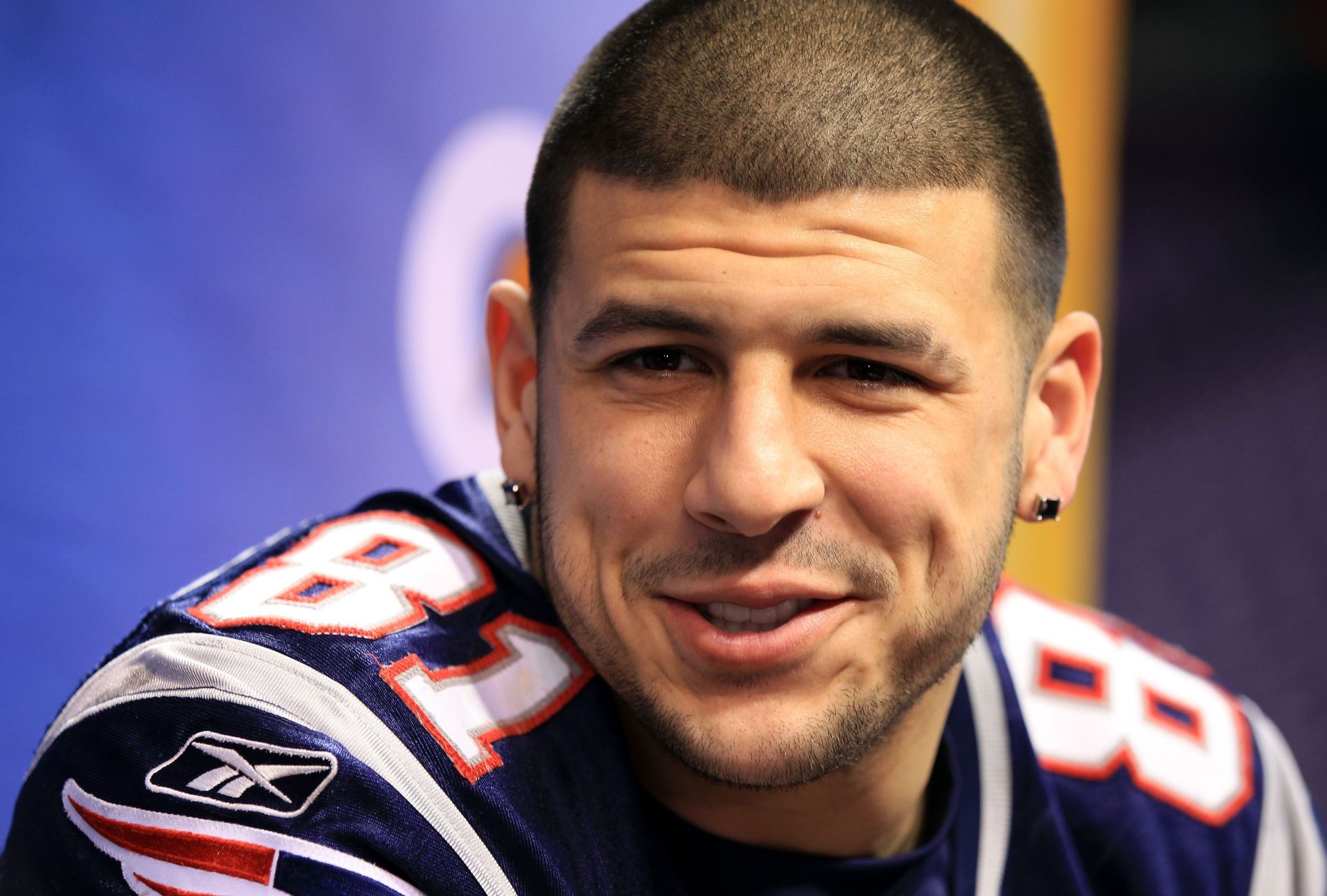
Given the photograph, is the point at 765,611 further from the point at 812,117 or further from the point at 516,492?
the point at 812,117

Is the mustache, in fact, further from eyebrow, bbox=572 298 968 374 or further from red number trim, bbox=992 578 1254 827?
Result: red number trim, bbox=992 578 1254 827

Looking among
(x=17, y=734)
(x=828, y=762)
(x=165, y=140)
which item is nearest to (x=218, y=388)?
(x=165, y=140)

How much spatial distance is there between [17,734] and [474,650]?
647 millimetres

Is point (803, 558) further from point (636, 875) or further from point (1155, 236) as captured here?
point (1155, 236)

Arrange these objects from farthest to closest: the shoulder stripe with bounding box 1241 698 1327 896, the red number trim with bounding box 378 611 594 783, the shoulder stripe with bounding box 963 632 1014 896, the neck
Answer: the shoulder stripe with bounding box 1241 698 1327 896
the shoulder stripe with bounding box 963 632 1014 896
the neck
the red number trim with bounding box 378 611 594 783

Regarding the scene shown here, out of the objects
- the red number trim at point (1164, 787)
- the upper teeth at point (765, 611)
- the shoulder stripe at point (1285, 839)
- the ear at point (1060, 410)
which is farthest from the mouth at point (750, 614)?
the shoulder stripe at point (1285, 839)

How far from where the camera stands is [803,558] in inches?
42.5

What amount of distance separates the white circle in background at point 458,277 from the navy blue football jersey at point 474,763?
2.71 ft

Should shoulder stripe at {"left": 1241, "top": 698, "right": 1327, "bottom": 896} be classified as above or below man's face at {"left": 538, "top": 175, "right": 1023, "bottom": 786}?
below

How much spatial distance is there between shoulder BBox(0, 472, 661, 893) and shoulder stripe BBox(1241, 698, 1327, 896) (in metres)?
0.79

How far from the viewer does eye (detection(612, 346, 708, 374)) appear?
113cm

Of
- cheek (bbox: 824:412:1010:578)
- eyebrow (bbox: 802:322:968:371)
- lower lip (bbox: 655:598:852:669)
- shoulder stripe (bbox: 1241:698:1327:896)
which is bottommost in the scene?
shoulder stripe (bbox: 1241:698:1327:896)

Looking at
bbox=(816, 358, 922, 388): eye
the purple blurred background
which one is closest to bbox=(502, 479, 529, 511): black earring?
bbox=(816, 358, 922, 388): eye

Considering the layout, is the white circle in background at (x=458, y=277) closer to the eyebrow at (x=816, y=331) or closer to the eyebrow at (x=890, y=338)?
the eyebrow at (x=816, y=331)
